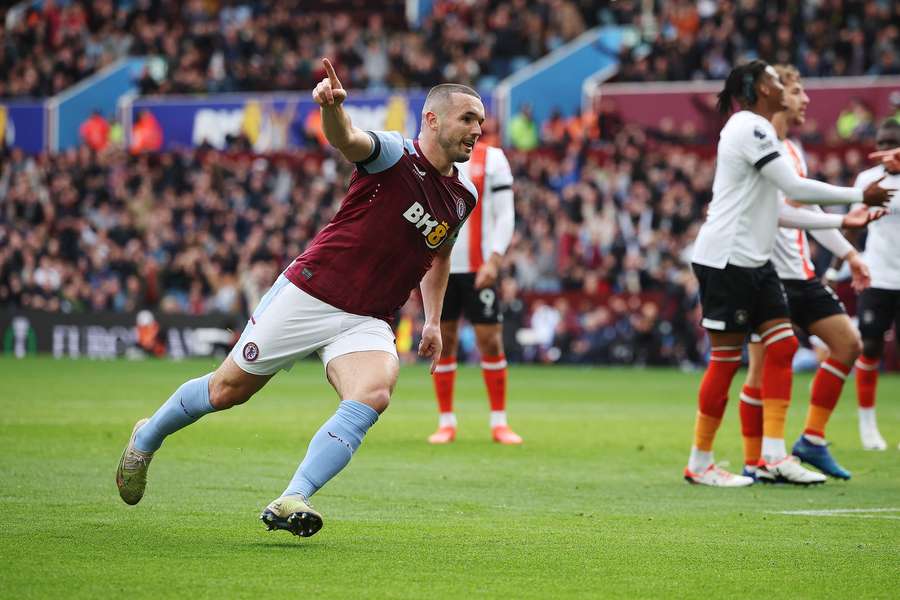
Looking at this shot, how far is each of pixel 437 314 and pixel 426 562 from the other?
5.98 ft

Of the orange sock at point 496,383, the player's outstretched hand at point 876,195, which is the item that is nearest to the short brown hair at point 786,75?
the player's outstretched hand at point 876,195

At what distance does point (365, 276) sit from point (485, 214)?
6222mm

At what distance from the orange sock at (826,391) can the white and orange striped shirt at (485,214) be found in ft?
10.2

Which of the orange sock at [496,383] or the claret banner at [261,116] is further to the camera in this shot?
the claret banner at [261,116]

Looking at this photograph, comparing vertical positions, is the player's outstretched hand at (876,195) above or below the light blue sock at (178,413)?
above

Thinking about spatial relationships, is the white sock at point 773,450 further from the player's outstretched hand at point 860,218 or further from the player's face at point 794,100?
the player's face at point 794,100

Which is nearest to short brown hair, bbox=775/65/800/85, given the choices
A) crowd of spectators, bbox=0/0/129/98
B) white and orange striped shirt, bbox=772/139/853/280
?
white and orange striped shirt, bbox=772/139/853/280

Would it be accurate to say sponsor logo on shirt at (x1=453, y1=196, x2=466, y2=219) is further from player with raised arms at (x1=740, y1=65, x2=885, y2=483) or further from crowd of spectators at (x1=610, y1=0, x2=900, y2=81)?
crowd of spectators at (x1=610, y1=0, x2=900, y2=81)

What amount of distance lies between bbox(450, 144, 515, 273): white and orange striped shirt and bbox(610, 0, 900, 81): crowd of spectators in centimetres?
1646

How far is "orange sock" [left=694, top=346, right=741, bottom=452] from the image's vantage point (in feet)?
32.4

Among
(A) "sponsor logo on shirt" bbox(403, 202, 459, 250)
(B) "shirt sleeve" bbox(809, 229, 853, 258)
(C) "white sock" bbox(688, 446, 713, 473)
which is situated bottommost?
(C) "white sock" bbox(688, 446, 713, 473)

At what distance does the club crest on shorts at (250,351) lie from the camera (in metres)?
7.04

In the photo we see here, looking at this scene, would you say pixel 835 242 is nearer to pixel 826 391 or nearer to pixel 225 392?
pixel 826 391

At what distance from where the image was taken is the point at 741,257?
967 centimetres
